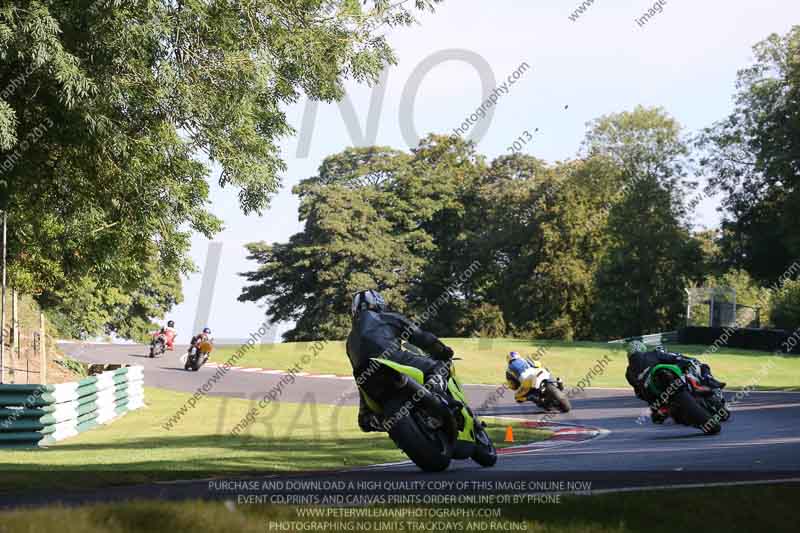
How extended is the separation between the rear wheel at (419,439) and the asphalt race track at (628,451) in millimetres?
177

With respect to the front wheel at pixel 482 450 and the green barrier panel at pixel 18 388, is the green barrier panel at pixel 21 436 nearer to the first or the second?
the green barrier panel at pixel 18 388

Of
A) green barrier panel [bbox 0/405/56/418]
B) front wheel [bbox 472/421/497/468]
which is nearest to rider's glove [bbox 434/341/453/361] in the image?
front wheel [bbox 472/421/497/468]

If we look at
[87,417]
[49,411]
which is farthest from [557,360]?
[49,411]

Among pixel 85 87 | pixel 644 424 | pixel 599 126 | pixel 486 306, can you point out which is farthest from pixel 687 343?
pixel 85 87

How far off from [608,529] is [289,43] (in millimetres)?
12578

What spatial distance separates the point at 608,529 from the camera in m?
6.02

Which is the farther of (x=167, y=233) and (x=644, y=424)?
(x=644, y=424)

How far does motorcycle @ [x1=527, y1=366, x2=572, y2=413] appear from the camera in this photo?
2400cm

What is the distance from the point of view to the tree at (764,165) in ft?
167

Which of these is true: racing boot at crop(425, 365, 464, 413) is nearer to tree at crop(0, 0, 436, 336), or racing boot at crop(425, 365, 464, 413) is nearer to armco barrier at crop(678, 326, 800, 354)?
tree at crop(0, 0, 436, 336)

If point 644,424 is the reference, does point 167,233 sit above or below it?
above

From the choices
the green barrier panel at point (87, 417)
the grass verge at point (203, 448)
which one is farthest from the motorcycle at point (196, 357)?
the green barrier panel at point (87, 417)

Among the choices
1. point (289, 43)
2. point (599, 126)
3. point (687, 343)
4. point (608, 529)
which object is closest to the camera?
point (608, 529)

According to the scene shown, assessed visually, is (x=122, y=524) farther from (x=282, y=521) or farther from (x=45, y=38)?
(x=45, y=38)
